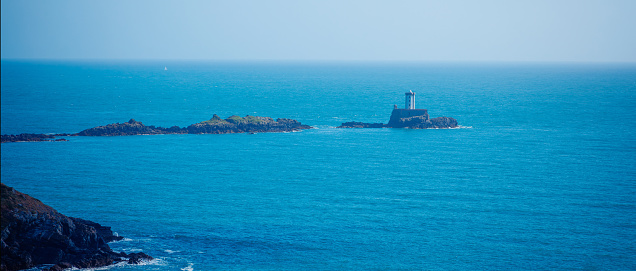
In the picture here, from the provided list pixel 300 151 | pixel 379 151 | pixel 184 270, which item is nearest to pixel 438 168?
pixel 379 151

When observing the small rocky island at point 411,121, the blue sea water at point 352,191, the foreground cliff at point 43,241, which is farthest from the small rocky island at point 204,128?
the foreground cliff at point 43,241

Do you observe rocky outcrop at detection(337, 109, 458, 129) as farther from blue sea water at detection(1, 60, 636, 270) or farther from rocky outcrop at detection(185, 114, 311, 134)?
rocky outcrop at detection(185, 114, 311, 134)

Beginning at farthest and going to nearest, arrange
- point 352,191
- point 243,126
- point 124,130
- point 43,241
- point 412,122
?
1. point 412,122
2. point 243,126
3. point 124,130
4. point 352,191
5. point 43,241

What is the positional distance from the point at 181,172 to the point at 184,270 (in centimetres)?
3256

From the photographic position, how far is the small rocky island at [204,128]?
100756 millimetres

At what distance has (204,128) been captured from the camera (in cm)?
10712

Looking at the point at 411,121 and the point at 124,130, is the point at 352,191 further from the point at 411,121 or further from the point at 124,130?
the point at 124,130

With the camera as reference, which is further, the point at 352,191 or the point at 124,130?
the point at 124,130

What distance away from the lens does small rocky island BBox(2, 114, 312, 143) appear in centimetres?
10076

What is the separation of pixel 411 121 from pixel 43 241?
263 feet

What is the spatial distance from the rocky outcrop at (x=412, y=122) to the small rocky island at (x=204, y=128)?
429 inches

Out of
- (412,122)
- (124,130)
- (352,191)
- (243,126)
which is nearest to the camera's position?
(352,191)

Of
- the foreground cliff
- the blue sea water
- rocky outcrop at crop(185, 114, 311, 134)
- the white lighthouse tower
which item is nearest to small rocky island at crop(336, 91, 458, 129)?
A: the white lighthouse tower

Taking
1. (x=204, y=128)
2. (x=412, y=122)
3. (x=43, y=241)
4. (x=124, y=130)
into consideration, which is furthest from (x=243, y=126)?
(x=43, y=241)
